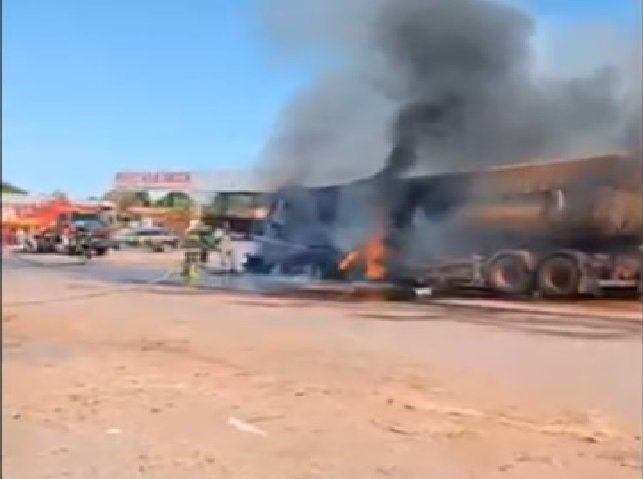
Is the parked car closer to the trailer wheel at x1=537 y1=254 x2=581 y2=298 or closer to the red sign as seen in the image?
the red sign

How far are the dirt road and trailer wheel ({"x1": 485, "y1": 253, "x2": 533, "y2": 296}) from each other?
122 inches

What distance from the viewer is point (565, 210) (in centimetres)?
1344

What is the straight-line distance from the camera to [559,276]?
13.5 m

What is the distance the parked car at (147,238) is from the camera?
1967cm

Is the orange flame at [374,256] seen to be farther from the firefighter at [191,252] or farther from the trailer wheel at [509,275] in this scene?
the firefighter at [191,252]

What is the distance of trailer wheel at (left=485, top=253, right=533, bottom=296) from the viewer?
1373 centimetres

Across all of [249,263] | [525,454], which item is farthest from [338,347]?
[249,263]

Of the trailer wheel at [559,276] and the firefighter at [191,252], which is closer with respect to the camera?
the trailer wheel at [559,276]

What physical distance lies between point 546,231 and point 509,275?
76 cm

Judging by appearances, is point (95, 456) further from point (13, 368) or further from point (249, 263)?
point (249, 263)

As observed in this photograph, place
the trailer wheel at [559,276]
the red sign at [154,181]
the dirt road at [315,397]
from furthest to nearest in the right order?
the trailer wheel at [559,276] < the red sign at [154,181] < the dirt road at [315,397]

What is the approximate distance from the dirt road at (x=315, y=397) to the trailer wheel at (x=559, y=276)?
2.85m

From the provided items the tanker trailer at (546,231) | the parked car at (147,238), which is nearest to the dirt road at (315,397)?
the tanker trailer at (546,231)

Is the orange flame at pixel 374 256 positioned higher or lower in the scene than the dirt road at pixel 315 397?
higher
